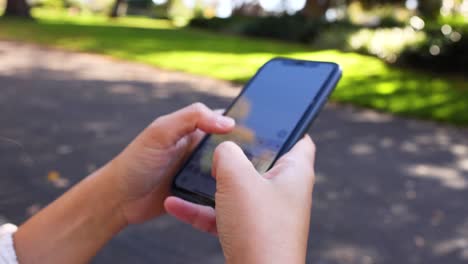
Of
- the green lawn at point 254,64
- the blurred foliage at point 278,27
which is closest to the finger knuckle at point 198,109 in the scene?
the green lawn at point 254,64

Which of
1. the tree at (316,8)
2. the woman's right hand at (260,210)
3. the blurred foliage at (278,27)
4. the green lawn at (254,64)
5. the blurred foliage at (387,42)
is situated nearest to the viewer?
the woman's right hand at (260,210)

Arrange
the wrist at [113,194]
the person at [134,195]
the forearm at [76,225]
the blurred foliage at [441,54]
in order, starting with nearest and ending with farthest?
the person at [134,195], the forearm at [76,225], the wrist at [113,194], the blurred foliage at [441,54]

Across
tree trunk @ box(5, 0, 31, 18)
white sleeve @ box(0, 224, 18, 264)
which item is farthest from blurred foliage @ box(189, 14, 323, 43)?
white sleeve @ box(0, 224, 18, 264)

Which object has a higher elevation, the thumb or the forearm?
the thumb

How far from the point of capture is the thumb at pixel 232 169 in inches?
43.9

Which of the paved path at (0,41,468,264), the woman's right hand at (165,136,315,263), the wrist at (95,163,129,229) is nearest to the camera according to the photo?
the woman's right hand at (165,136,315,263)

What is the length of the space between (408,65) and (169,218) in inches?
370

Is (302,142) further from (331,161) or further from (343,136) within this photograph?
(343,136)

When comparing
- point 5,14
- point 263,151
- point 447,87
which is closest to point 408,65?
point 447,87

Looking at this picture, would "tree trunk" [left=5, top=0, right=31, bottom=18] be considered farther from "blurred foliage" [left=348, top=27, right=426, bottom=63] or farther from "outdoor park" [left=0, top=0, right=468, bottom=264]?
"blurred foliage" [left=348, top=27, right=426, bottom=63]

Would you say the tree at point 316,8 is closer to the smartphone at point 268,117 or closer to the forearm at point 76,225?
the smartphone at point 268,117

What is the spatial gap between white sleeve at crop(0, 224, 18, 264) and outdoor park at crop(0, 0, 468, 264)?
495mm

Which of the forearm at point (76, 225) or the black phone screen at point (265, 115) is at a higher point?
the black phone screen at point (265, 115)

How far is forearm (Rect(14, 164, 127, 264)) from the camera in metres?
1.61
